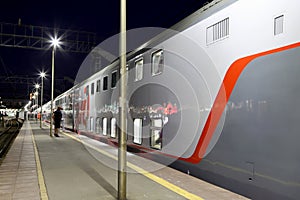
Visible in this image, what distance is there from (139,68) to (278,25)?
219 inches

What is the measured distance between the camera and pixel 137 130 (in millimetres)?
9883

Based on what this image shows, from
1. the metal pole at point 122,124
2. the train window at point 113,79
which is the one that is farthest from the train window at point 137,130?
the metal pole at point 122,124

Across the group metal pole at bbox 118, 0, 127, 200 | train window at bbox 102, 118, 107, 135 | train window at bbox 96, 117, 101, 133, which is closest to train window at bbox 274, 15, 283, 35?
metal pole at bbox 118, 0, 127, 200

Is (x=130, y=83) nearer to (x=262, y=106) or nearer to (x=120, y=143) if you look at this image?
(x=120, y=143)

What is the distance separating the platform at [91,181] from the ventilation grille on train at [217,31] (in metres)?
2.92

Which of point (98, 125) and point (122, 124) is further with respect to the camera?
point (98, 125)

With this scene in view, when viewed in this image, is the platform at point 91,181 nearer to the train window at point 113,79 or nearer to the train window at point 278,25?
the train window at point 278,25

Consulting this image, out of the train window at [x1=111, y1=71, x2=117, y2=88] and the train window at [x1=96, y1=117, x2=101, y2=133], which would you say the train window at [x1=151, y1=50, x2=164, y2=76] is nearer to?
the train window at [x1=111, y1=71, x2=117, y2=88]

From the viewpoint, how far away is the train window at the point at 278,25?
4.64m

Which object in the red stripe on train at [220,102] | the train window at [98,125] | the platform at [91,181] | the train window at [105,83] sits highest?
the train window at [105,83]

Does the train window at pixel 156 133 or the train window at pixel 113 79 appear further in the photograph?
the train window at pixel 113 79

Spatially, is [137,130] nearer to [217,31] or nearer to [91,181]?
[91,181]

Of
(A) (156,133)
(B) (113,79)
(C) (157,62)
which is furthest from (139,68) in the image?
(B) (113,79)

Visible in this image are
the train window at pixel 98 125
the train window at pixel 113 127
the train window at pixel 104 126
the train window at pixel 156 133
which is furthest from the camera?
the train window at pixel 98 125
